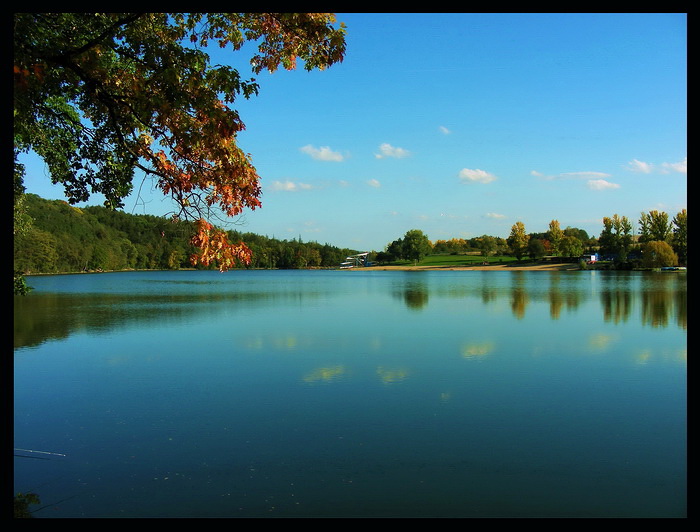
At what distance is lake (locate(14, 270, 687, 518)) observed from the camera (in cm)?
601

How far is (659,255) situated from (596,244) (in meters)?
38.5

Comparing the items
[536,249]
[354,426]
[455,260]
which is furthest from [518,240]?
[354,426]

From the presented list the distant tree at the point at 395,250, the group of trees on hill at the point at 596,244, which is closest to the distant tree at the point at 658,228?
the group of trees on hill at the point at 596,244

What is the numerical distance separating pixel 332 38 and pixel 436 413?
5.98m

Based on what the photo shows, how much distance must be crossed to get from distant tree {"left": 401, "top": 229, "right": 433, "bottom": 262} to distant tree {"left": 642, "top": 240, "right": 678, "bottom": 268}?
2616 inches

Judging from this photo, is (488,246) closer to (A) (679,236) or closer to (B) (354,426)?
(A) (679,236)

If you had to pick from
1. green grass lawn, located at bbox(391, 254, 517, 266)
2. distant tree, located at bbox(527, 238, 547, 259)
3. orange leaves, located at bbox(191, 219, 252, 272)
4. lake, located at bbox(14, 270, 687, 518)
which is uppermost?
distant tree, located at bbox(527, 238, 547, 259)

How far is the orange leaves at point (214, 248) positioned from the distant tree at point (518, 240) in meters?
132

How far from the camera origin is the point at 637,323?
2138 cm

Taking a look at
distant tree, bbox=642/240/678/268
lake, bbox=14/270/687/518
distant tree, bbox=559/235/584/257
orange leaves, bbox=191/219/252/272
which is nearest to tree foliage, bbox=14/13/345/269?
orange leaves, bbox=191/219/252/272

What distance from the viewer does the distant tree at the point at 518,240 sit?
132 meters

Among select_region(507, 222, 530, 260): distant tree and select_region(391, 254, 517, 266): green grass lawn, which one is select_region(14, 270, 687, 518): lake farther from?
select_region(391, 254, 517, 266): green grass lawn
